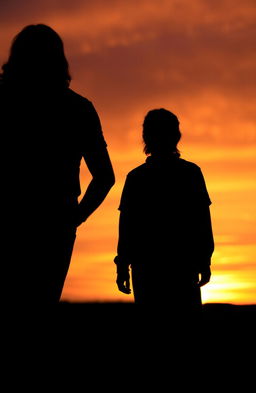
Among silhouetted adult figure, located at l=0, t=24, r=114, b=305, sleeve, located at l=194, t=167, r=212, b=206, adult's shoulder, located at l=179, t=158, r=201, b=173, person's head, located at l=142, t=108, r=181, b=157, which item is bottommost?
silhouetted adult figure, located at l=0, t=24, r=114, b=305

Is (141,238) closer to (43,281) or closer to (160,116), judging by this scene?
(160,116)

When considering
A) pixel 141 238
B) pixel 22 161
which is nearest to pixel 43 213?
pixel 22 161

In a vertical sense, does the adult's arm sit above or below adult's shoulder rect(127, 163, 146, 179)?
below

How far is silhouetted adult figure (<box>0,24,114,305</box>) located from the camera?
3.44 metres

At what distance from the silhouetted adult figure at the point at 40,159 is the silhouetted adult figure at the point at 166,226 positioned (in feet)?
5.96

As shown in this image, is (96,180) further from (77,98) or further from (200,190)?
(200,190)

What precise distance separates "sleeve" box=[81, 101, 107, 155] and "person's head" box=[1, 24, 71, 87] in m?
0.18

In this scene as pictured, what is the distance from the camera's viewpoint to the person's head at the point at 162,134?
5.54 m

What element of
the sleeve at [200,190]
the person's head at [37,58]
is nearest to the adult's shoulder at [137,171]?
the sleeve at [200,190]

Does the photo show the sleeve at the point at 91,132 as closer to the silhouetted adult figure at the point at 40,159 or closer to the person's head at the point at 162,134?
the silhouetted adult figure at the point at 40,159

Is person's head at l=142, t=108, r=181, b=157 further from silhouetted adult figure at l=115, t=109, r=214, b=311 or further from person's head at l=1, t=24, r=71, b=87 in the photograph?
person's head at l=1, t=24, r=71, b=87

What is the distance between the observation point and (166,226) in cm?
545

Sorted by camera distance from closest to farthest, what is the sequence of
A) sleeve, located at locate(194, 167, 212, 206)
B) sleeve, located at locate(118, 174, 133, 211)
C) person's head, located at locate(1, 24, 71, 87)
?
person's head, located at locate(1, 24, 71, 87)
sleeve, located at locate(194, 167, 212, 206)
sleeve, located at locate(118, 174, 133, 211)

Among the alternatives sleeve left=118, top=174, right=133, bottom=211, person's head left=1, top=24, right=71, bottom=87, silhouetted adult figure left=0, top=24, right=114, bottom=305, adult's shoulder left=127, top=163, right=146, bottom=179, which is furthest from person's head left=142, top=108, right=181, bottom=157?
person's head left=1, top=24, right=71, bottom=87
